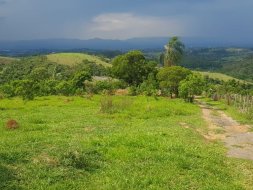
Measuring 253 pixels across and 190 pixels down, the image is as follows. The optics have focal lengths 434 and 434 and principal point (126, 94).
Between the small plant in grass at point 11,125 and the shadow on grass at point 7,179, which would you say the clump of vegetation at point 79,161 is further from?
the small plant in grass at point 11,125

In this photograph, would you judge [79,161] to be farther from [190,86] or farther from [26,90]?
[190,86]

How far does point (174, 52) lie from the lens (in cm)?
8750

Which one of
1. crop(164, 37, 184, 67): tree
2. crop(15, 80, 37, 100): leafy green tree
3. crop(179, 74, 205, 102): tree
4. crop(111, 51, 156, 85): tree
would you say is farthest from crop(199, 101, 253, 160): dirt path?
crop(164, 37, 184, 67): tree

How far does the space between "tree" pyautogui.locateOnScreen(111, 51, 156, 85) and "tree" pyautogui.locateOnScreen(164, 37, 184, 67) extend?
14.4 feet

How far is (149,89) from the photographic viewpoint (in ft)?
232

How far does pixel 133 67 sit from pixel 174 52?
33.2ft

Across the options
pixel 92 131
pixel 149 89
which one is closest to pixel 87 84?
pixel 149 89

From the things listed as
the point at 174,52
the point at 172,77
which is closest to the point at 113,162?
the point at 172,77

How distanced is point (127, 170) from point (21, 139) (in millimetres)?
6945

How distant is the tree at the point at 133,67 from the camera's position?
270 feet

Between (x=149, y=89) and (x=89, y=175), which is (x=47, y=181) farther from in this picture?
(x=149, y=89)

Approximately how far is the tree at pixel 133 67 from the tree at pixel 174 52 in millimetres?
4379

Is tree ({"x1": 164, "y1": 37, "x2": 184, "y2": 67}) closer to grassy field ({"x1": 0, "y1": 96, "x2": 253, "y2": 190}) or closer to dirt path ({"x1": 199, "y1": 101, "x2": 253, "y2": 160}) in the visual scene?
dirt path ({"x1": 199, "y1": 101, "x2": 253, "y2": 160})

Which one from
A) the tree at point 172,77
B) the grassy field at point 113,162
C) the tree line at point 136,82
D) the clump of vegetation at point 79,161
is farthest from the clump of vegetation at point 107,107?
the tree at point 172,77
